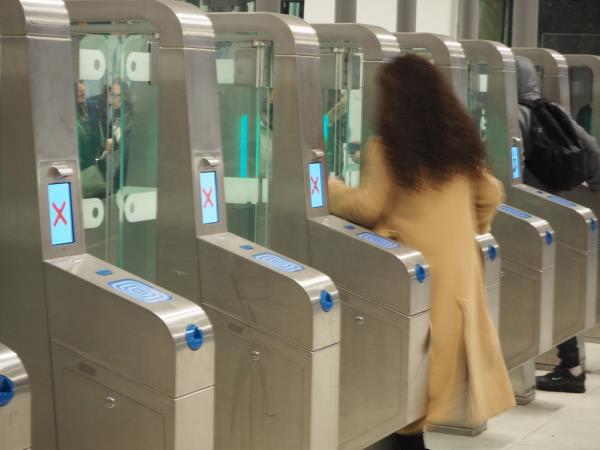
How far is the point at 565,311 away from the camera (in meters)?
6.12

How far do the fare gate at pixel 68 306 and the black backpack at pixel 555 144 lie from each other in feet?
10.5

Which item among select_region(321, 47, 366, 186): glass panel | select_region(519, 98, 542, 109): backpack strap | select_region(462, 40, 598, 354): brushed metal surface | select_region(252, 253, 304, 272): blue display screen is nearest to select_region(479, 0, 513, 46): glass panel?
select_region(462, 40, 598, 354): brushed metal surface

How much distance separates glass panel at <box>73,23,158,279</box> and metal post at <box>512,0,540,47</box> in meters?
6.01

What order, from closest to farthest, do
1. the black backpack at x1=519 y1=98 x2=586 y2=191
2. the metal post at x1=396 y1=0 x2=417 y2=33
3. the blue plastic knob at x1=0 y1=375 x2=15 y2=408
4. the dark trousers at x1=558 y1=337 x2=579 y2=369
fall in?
the blue plastic knob at x1=0 y1=375 x2=15 y2=408
the black backpack at x1=519 y1=98 x2=586 y2=191
the dark trousers at x1=558 y1=337 x2=579 y2=369
the metal post at x1=396 y1=0 x2=417 y2=33

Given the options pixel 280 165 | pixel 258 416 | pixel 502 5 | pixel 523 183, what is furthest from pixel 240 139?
pixel 502 5

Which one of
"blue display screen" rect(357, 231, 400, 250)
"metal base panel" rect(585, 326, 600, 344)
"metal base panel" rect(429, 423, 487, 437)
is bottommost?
"metal base panel" rect(585, 326, 600, 344)

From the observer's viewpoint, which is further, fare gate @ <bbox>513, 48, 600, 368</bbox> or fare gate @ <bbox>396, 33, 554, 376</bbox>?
fare gate @ <bbox>513, 48, 600, 368</bbox>

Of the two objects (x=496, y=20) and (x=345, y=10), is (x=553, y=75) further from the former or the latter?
(x=496, y=20)

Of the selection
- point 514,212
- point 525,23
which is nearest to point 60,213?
point 514,212

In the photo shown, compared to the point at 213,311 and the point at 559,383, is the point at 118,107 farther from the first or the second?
the point at 559,383

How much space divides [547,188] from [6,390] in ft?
13.3

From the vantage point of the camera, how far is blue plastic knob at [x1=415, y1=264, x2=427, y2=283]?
13.0 feet

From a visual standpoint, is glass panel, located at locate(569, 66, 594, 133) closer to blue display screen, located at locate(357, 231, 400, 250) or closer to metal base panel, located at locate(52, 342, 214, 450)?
blue display screen, located at locate(357, 231, 400, 250)

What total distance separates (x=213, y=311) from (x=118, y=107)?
25.9 inches
